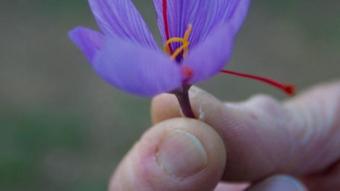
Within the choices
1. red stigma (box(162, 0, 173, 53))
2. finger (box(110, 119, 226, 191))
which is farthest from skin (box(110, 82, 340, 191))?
red stigma (box(162, 0, 173, 53))

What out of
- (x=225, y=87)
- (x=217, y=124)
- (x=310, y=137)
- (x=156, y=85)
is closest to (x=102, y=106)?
(x=225, y=87)

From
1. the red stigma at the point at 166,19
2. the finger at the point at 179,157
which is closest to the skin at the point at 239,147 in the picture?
the finger at the point at 179,157

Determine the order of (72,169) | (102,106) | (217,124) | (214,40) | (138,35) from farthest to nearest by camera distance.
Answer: (102,106) < (72,169) < (217,124) < (138,35) < (214,40)

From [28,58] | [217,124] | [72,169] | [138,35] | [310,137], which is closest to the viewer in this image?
[138,35]

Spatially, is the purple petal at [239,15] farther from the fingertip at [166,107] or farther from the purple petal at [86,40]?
the fingertip at [166,107]

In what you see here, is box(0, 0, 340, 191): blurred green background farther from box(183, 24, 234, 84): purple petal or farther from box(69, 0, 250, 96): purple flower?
box(183, 24, 234, 84): purple petal

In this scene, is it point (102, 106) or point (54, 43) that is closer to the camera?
point (102, 106)

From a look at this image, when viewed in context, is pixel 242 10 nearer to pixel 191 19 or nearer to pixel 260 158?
pixel 191 19
